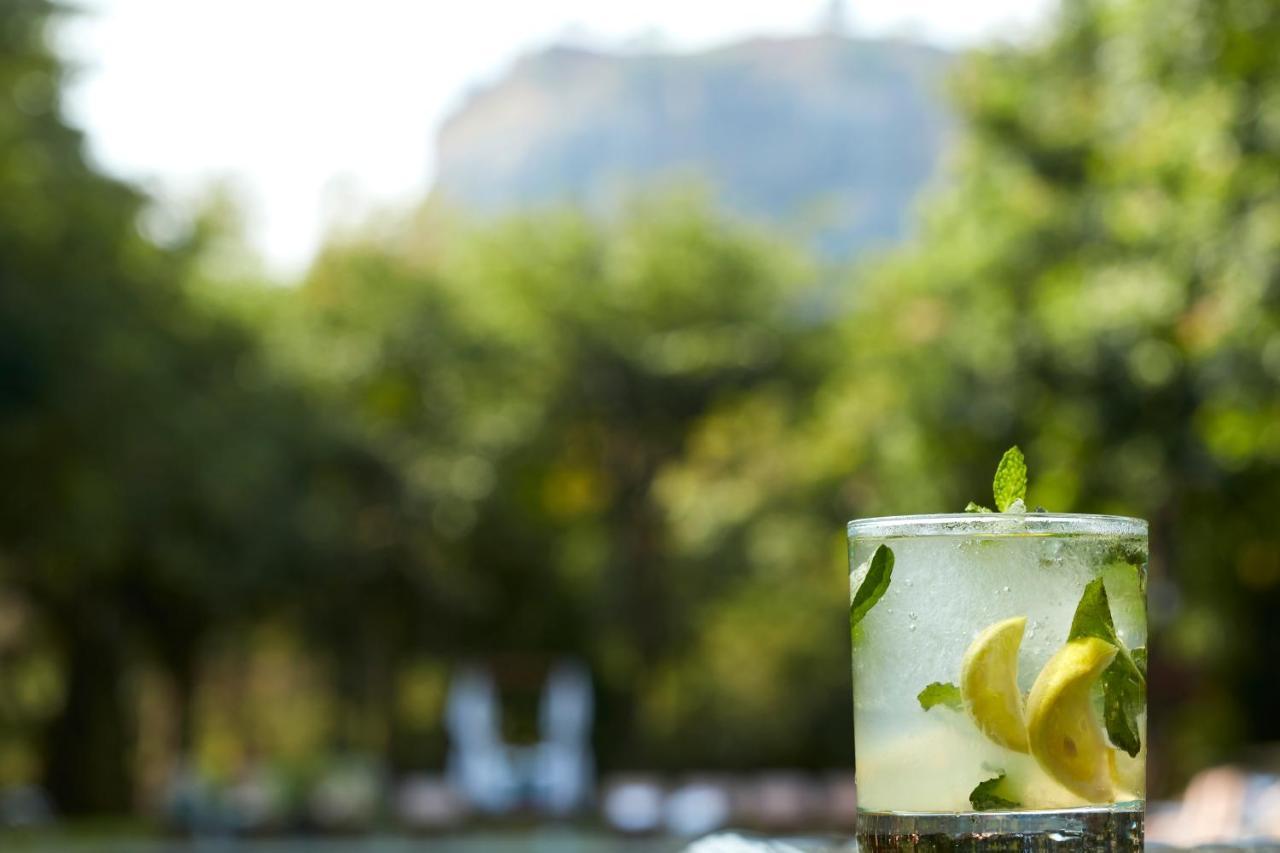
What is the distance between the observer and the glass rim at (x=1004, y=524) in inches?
34.5

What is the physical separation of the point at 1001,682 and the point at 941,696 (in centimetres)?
4

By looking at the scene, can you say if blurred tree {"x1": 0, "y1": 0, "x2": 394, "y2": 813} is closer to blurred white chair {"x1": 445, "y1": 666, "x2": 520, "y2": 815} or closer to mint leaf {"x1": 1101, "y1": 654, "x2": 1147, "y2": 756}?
blurred white chair {"x1": 445, "y1": 666, "x2": 520, "y2": 815}

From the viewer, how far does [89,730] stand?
18031mm

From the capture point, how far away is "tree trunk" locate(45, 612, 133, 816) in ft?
58.8

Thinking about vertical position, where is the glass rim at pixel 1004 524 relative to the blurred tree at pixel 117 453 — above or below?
below

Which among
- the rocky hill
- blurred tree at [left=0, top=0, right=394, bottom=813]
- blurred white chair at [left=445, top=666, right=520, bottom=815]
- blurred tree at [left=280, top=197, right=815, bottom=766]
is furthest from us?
the rocky hill

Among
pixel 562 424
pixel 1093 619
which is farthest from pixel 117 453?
pixel 1093 619

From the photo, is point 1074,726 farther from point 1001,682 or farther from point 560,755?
point 560,755

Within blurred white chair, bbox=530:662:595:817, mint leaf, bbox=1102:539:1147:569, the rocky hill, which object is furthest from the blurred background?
the rocky hill

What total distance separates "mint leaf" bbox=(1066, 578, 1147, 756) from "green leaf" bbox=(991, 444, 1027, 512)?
0.06 metres

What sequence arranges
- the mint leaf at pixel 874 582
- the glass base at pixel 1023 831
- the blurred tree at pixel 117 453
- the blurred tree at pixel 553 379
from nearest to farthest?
the glass base at pixel 1023 831 < the mint leaf at pixel 874 582 < the blurred tree at pixel 117 453 < the blurred tree at pixel 553 379

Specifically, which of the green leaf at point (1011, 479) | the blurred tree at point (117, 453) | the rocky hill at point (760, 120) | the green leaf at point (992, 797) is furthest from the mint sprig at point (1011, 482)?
the rocky hill at point (760, 120)

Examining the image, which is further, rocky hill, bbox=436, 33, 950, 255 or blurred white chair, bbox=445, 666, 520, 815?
rocky hill, bbox=436, 33, 950, 255

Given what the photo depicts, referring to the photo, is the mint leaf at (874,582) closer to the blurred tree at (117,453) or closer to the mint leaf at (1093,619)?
the mint leaf at (1093,619)
